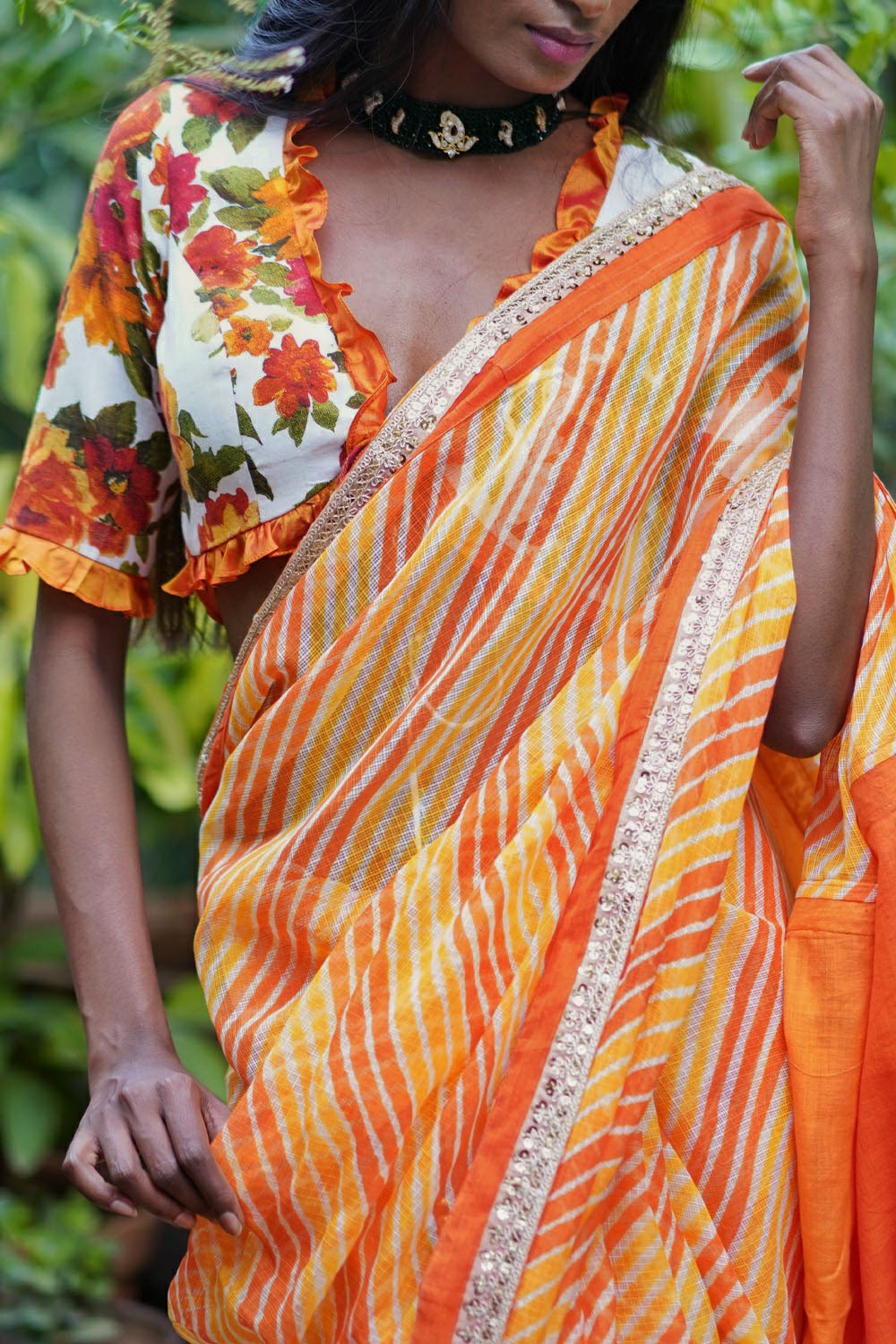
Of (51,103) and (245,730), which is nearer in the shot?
(245,730)

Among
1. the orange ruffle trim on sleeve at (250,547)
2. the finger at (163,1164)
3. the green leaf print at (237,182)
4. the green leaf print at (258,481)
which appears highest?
the green leaf print at (237,182)

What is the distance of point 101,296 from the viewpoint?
51.5 inches

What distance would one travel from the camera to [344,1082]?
1.12 metres

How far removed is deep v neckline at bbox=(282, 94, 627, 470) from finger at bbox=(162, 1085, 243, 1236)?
1.79ft

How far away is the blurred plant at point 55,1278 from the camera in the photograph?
8.36 feet

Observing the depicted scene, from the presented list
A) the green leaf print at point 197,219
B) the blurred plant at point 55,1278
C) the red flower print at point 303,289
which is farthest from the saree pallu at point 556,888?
the blurred plant at point 55,1278

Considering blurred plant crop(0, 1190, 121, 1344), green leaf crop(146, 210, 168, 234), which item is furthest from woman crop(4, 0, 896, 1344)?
blurred plant crop(0, 1190, 121, 1344)

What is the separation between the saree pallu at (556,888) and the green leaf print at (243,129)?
0.29 metres

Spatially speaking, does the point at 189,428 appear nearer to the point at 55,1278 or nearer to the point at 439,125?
the point at 439,125

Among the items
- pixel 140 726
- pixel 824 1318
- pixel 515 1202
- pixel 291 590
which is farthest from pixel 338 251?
pixel 140 726

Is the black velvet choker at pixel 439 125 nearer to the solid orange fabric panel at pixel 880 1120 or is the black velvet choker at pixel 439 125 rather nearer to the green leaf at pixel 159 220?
the green leaf at pixel 159 220

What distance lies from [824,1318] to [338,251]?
3.20 feet

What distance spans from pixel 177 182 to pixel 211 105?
10 centimetres

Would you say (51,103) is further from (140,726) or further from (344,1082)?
(344,1082)
